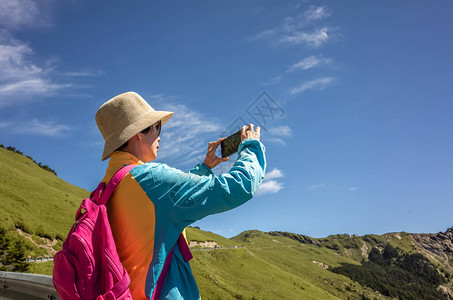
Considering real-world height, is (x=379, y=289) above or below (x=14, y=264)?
above

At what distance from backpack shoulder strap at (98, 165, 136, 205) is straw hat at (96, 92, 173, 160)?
24 cm

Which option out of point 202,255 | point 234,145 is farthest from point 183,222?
point 202,255

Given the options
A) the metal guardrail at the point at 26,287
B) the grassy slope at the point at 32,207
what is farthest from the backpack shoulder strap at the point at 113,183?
the grassy slope at the point at 32,207

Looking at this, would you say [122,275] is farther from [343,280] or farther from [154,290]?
[343,280]

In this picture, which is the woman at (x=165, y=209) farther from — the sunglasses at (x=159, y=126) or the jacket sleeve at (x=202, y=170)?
the jacket sleeve at (x=202, y=170)

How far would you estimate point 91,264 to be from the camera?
2.32m

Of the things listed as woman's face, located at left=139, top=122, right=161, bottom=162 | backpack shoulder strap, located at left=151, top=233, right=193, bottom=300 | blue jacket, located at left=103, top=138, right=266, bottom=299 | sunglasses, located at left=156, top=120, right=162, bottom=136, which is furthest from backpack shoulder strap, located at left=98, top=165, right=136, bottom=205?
backpack shoulder strap, located at left=151, top=233, right=193, bottom=300

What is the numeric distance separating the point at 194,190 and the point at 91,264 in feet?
2.65

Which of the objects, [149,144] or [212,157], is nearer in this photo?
[149,144]

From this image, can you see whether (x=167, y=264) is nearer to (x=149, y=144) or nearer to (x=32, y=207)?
(x=149, y=144)

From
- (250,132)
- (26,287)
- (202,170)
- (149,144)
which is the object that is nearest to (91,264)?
(149,144)

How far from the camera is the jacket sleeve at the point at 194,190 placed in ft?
7.86

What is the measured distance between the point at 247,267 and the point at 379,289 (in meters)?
111

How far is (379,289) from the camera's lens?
161 m
